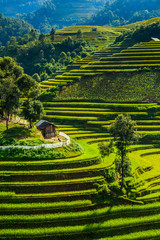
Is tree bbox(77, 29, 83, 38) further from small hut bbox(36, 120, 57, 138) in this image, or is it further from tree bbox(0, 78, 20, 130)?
small hut bbox(36, 120, 57, 138)

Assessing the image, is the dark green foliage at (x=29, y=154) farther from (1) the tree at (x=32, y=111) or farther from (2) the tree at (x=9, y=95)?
(2) the tree at (x=9, y=95)

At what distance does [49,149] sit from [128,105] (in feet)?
102

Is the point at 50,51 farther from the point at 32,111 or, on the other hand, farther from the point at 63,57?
the point at 32,111

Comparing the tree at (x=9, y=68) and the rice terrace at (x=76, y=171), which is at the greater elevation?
the tree at (x=9, y=68)

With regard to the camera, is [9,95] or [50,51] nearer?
[9,95]

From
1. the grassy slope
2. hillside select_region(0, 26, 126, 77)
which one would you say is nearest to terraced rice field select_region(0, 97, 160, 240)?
the grassy slope

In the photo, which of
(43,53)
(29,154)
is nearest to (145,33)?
(43,53)

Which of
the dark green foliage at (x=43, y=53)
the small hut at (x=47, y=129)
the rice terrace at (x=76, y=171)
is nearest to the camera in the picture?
the rice terrace at (x=76, y=171)

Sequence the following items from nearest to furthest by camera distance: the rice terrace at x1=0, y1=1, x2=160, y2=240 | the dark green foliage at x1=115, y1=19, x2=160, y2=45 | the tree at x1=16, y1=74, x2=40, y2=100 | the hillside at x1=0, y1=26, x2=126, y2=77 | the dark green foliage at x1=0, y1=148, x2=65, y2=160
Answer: the rice terrace at x1=0, y1=1, x2=160, y2=240 < the dark green foliage at x1=0, y1=148, x2=65, y2=160 < the tree at x1=16, y1=74, x2=40, y2=100 < the dark green foliage at x1=115, y1=19, x2=160, y2=45 < the hillside at x1=0, y1=26, x2=126, y2=77

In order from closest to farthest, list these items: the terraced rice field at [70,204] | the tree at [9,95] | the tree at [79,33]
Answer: the terraced rice field at [70,204] → the tree at [9,95] → the tree at [79,33]

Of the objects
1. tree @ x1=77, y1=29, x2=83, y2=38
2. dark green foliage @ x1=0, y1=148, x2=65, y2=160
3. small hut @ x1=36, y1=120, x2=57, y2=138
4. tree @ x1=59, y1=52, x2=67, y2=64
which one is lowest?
dark green foliage @ x1=0, y1=148, x2=65, y2=160

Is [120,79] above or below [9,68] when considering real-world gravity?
below

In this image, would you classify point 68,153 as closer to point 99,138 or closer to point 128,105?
point 99,138

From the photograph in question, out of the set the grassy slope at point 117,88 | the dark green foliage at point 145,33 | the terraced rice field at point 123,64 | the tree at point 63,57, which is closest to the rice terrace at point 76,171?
the grassy slope at point 117,88
